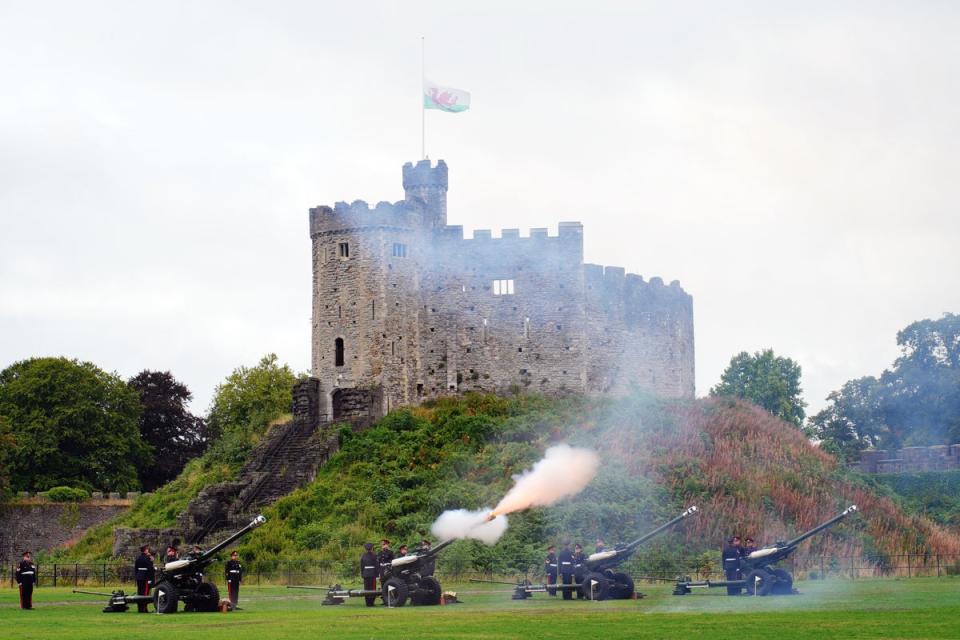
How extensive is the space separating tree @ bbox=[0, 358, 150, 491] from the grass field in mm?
51128

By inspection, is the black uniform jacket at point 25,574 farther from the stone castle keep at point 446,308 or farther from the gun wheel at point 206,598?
the stone castle keep at point 446,308

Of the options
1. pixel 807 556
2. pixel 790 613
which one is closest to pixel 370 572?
pixel 790 613

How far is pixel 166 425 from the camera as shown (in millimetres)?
94438

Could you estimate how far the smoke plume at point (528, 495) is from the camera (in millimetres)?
36812

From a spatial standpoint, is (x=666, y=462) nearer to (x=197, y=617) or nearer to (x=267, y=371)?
(x=197, y=617)

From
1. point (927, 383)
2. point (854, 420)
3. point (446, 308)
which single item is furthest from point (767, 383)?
point (446, 308)

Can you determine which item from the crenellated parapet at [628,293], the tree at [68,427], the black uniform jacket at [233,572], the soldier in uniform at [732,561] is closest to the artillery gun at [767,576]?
the soldier in uniform at [732,561]

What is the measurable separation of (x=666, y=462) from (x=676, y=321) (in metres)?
21.4

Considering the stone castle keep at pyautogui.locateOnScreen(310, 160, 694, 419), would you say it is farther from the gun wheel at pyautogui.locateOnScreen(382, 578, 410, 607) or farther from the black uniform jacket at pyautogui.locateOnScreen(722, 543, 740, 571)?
the gun wheel at pyautogui.locateOnScreen(382, 578, 410, 607)

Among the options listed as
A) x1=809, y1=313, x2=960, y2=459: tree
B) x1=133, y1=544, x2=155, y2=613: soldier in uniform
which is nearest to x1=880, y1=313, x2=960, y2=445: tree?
x1=809, y1=313, x2=960, y2=459: tree

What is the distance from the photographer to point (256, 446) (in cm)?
6538

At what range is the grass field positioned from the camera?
904 inches

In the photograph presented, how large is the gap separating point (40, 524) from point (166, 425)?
16637 millimetres

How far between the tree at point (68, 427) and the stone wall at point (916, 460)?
3996 cm
